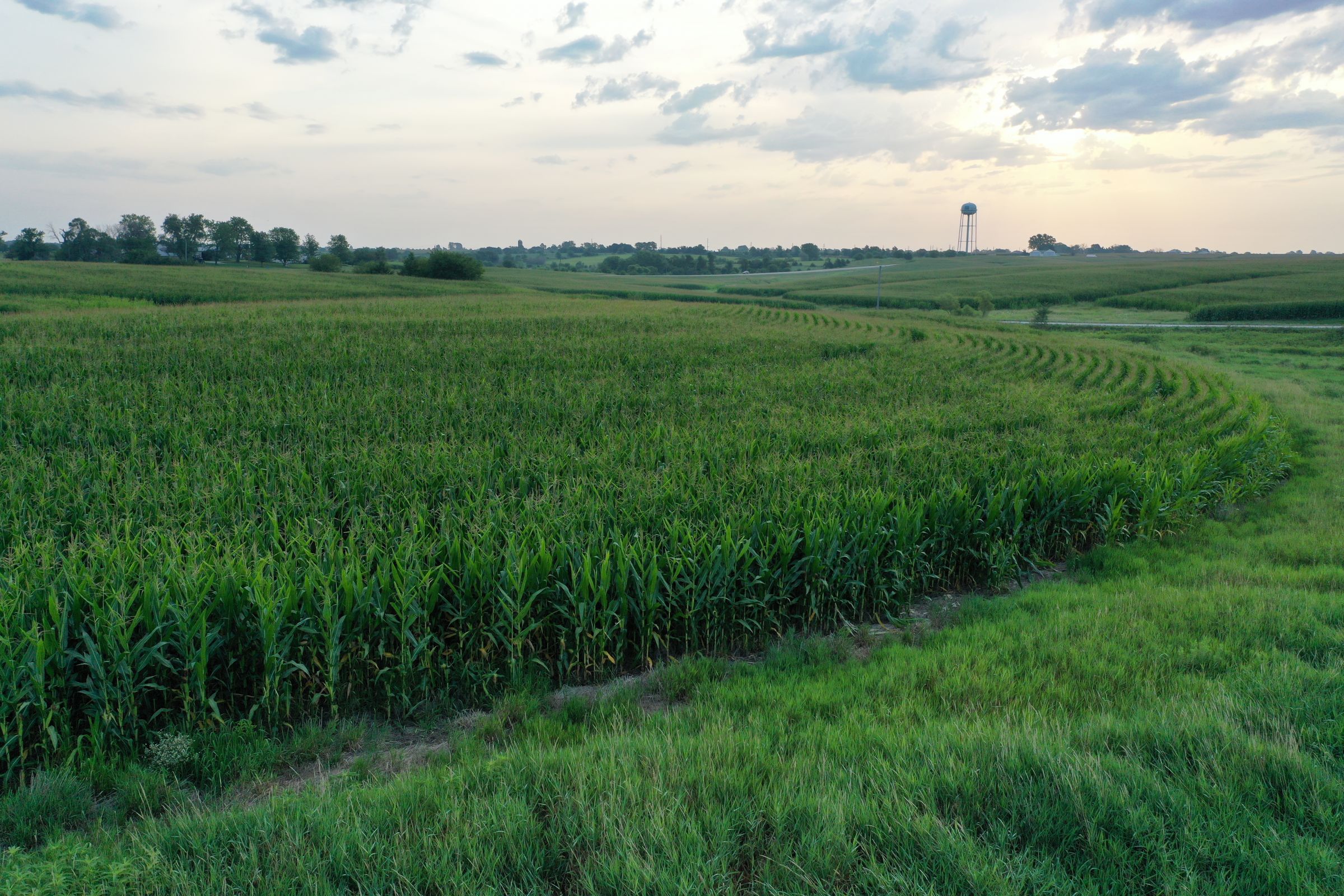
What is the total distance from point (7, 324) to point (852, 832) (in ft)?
123

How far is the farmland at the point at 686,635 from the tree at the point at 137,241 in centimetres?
9979

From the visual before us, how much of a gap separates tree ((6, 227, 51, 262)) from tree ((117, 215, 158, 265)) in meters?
9.77

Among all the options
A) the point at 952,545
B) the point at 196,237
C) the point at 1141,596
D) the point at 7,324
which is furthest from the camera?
the point at 196,237

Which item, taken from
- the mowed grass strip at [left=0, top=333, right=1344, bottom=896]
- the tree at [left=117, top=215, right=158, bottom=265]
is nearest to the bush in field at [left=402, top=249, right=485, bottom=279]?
the tree at [left=117, top=215, right=158, bottom=265]

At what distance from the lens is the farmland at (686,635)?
3375 mm

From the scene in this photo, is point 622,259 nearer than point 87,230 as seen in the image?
No

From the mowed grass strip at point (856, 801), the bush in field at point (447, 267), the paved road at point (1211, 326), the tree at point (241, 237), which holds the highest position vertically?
the tree at point (241, 237)

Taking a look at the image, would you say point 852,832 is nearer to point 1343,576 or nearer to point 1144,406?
point 1343,576

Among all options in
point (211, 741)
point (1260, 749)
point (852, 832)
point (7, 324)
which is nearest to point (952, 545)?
Answer: point (1260, 749)

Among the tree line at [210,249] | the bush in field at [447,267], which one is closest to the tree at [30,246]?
the tree line at [210,249]

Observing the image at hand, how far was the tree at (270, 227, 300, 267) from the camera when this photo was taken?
122125mm

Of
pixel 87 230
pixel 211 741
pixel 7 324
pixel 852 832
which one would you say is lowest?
pixel 211 741

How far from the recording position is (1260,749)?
152 inches

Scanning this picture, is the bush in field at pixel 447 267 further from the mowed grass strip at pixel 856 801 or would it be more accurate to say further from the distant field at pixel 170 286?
the mowed grass strip at pixel 856 801
